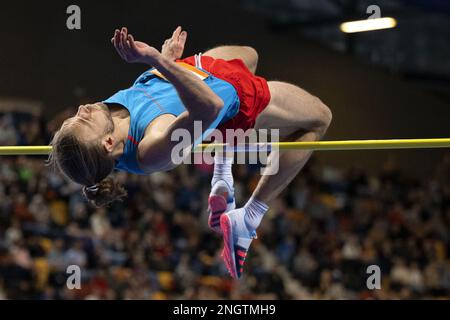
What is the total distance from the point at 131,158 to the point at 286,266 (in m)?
6.91

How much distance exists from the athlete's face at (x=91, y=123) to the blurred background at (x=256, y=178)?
4403 millimetres

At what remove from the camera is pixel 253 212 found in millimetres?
4410

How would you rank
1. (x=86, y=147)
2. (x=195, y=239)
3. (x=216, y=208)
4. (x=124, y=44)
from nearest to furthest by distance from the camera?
(x=124, y=44) → (x=86, y=147) → (x=216, y=208) → (x=195, y=239)

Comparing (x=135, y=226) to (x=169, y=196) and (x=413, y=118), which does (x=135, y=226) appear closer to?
(x=169, y=196)

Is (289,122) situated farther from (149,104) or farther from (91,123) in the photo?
(91,123)

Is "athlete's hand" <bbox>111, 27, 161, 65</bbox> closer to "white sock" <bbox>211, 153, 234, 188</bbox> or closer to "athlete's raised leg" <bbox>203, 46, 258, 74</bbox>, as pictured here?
"athlete's raised leg" <bbox>203, 46, 258, 74</bbox>

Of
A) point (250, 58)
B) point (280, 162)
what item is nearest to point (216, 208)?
point (280, 162)

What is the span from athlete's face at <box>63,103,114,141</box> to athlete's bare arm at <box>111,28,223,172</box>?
23 cm

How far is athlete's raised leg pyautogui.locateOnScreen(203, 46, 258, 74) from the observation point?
4132 mm

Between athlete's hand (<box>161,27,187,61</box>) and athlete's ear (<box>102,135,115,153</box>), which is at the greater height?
athlete's hand (<box>161,27,187,61</box>)

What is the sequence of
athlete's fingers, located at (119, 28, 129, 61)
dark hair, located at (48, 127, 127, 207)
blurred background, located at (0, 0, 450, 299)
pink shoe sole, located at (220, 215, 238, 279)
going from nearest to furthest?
athlete's fingers, located at (119, 28, 129, 61)
dark hair, located at (48, 127, 127, 207)
pink shoe sole, located at (220, 215, 238, 279)
blurred background, located at (0, 0, 450, 299)

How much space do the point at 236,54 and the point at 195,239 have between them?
Result: 5706mm

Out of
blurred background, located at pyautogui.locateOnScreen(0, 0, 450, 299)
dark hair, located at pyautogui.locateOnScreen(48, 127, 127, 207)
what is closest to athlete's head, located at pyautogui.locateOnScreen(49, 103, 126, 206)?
dark hair, located at pyautogui.locateOnScreen(48, 127, 127, 207)
